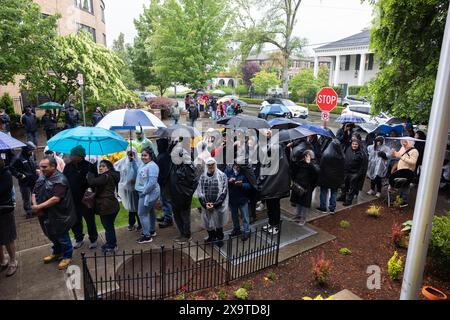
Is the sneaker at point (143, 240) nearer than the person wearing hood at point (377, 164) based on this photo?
Yes

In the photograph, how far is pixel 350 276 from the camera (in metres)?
5.47

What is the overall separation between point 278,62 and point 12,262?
51.6 m

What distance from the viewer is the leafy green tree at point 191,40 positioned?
23844mm

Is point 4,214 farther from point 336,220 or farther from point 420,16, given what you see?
point 420,16

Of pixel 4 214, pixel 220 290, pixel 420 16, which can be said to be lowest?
pixel 220 290

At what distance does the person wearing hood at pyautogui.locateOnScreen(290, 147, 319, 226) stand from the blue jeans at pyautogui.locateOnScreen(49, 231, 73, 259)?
449 centimetres

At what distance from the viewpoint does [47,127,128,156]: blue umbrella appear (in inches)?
220

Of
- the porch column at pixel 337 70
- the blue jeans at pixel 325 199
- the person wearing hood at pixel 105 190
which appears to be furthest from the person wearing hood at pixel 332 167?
the porch column at pixel 337 70

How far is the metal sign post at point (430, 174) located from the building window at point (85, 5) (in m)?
30.6

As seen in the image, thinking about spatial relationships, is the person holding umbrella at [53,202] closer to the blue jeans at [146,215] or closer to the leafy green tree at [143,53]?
the blue jeans at [146,215]

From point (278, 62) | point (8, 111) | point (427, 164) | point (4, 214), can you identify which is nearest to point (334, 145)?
point (427, 164)

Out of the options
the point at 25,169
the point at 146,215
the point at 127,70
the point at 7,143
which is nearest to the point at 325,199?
the point at 146,215

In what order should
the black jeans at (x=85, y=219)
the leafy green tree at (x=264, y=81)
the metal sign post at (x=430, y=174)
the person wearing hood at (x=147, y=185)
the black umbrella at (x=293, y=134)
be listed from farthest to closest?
the leafy green tree at (x=264, y=81) → the black umbrella at (x=293, y=134) → the person wearing hood at (x=147, y=185) → the black jeans at (x=85, y=219) → the metal sign post at (x=430, y=174)
